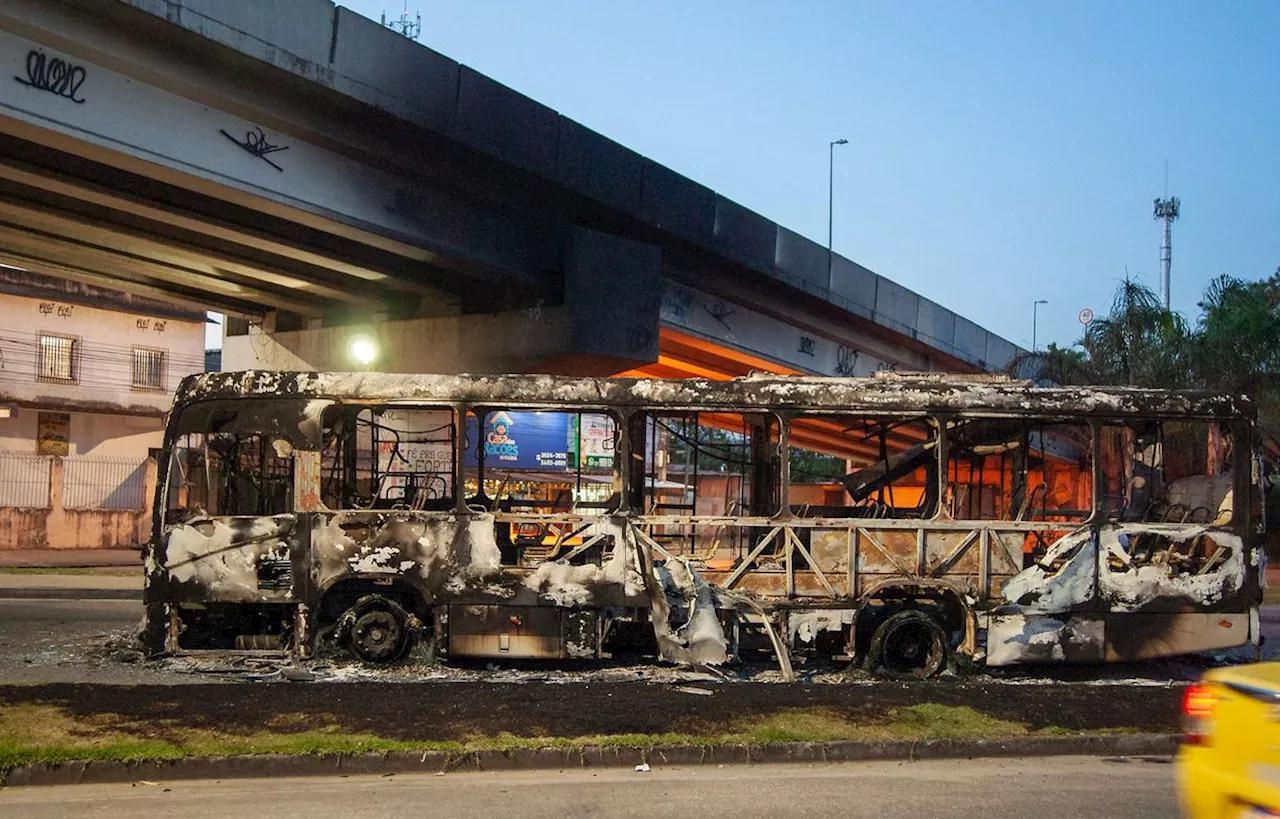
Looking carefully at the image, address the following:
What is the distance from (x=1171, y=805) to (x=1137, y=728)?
1.95 m

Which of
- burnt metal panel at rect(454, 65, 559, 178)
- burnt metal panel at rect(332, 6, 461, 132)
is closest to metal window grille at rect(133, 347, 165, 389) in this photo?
burnt metal panel at rect(454, 65, 559, 178)

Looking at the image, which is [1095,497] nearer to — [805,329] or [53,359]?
[805,329]

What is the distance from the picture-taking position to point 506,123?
1991 cm

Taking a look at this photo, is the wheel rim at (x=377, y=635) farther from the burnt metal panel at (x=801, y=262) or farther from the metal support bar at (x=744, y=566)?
the burnt metal panel at (x=801, y=262)

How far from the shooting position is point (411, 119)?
59.4ft

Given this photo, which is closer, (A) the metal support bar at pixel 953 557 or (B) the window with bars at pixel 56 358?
(A) the metal support bar at pixel 953 557

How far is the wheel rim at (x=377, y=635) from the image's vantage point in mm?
12258

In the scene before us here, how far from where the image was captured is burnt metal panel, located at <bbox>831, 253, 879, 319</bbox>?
99.1ft

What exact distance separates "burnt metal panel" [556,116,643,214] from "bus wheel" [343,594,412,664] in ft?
35.5

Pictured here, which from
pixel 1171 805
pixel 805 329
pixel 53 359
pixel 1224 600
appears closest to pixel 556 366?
pixel 805 329

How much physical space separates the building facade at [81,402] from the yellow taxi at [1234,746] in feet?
97.5

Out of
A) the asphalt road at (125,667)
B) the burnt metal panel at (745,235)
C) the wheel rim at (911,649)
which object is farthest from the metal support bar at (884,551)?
the burnt metal panel at (745,235)

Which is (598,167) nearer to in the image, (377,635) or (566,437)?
(566,437)

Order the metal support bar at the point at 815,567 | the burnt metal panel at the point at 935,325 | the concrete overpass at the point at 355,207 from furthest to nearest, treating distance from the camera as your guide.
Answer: the burnt metal panel at the point at 935,325 < the concrete overpass at the point at 355,207 < the metal support bar at the point at 815,567
